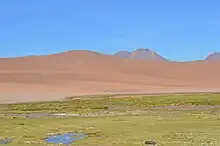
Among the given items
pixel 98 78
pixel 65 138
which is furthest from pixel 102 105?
pixel 98 78

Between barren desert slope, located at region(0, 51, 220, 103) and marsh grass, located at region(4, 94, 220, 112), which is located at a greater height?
barren desert slope, located at region(0, 51, 220, 103)

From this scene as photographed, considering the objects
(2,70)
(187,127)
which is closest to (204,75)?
(2,70)

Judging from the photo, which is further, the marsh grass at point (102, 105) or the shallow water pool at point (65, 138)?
the marsh grass at point (102, 105)

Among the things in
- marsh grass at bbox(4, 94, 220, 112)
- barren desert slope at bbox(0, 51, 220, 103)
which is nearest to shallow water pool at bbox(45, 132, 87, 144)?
marsh grass at bbox(4, 94, 220, 112)

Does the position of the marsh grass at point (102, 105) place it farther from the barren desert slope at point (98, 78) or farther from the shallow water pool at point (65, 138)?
the barren desert slope at point (98, 78)

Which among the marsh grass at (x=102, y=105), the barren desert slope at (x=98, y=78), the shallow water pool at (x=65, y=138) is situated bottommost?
the shallow water pool at (x=65, y=138)

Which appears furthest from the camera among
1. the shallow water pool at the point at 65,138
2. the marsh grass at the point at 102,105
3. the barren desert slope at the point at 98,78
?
the barren desert slope at the point at 98,78

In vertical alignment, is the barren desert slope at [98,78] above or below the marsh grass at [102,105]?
above

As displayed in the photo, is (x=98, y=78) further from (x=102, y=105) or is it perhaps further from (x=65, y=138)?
(x=65, y=138)

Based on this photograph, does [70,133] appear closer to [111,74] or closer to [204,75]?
[111,74]

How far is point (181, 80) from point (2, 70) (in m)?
64.9

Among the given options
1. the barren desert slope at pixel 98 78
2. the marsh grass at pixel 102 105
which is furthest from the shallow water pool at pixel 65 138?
the barren desert slope at pixel 98 78

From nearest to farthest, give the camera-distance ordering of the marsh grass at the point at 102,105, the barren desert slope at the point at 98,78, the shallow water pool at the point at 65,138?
the shallow water pool at the point at 65,138 < the marsh grass at the point at 102,105 < the barren desert slope at the point at 98,78

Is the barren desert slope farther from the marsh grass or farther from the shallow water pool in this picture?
the shallow water pool
